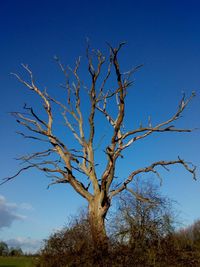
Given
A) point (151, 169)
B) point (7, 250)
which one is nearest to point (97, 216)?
point (151, 169)

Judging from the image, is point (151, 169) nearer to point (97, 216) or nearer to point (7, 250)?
point (97, 216)

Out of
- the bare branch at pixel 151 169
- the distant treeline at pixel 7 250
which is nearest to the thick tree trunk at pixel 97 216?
the bare branch at pixel 151 169

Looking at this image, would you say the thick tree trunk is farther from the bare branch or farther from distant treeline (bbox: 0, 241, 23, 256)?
distant treeline (bbox: 0, 241, 23, 256)

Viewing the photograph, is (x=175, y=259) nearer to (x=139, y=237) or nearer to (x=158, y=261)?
(x=158, y=261)

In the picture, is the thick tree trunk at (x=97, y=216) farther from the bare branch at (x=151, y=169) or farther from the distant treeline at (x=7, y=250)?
the distant treeline at (x=7, y=250)

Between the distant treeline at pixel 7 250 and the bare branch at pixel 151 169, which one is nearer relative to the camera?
the bare branch at pixel 151 169

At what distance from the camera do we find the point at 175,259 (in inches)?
383

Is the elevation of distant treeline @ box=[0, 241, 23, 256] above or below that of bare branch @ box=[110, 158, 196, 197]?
above

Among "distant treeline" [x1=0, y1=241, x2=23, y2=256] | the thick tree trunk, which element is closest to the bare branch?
the thick tree trunk

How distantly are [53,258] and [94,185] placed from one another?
5.34 meters

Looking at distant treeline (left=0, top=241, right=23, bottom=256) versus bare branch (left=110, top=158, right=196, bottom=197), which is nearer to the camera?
bare branch (left=110, top=158, right=196, bottom=197)

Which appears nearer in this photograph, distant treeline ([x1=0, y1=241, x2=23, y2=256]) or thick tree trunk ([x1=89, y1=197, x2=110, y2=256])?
thick tree trunk ([x1=89, y1=197, x2=110, y2=256])

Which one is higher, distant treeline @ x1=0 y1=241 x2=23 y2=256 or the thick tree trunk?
distant treeline @ x1=0 y1=241 x2=23 y2=256

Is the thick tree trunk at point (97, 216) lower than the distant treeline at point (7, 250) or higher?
lower
